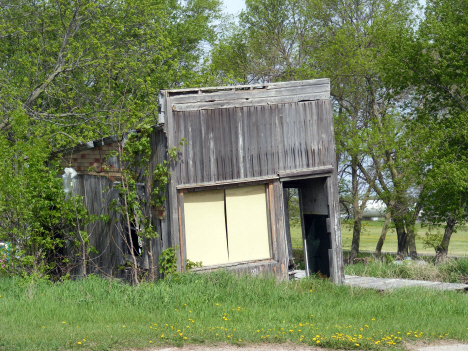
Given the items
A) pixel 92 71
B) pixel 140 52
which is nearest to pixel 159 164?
pixel 92 71

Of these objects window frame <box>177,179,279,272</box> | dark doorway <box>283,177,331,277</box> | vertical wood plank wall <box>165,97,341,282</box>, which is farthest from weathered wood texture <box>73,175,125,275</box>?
dark doorway <box>283,177,331,277</box>

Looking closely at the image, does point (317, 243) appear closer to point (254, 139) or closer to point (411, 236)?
point (254, 139)

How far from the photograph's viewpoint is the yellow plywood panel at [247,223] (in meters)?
10.3

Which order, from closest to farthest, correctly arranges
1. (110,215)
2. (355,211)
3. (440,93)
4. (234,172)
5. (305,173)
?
(234,172) < (305,173) < (110,215) < (440,93) < (355,211)

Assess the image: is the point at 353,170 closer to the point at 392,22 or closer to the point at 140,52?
the point at 392,22

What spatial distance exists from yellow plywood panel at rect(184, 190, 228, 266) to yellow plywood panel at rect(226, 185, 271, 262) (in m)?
0.16

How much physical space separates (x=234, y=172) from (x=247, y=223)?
1038 mm

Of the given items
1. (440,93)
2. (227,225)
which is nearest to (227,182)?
(227,225)

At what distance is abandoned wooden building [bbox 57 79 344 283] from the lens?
9.92m

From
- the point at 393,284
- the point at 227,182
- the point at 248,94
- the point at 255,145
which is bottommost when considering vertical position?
the point at 393,284

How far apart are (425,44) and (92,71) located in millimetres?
11949

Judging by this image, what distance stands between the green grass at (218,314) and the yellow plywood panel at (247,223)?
101 centimetres

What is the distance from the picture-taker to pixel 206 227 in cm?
1011

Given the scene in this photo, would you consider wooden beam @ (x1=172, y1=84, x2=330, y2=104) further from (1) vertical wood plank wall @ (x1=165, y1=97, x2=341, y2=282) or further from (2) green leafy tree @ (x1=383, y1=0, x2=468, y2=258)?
(2) green leafy tree @ (x1=383, y1=0, x2=468, y2=258)
